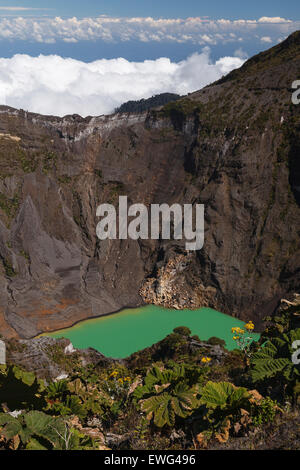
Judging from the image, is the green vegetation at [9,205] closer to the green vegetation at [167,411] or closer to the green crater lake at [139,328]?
the green crater lake at [139,328]

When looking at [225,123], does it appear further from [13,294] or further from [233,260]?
[13,294]

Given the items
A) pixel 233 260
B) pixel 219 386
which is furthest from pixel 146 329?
pixel 219 386

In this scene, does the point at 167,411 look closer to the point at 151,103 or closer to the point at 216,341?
the point at 216,341

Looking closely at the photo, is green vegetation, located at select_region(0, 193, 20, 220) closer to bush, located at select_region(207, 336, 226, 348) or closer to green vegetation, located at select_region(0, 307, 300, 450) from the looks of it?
bush, located at select_region(207, 336, 226, 348)

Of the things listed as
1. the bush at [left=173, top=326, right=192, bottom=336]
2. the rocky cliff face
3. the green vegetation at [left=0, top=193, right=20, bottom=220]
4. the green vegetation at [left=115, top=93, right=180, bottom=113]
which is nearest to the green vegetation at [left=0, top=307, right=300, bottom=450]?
the bush at [left=173, top=326, right=192, bottom=336]

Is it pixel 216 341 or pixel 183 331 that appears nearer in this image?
pixel 216 341

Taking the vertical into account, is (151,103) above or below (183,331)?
above

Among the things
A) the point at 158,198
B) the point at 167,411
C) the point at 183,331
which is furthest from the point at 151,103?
the point at 167,411
